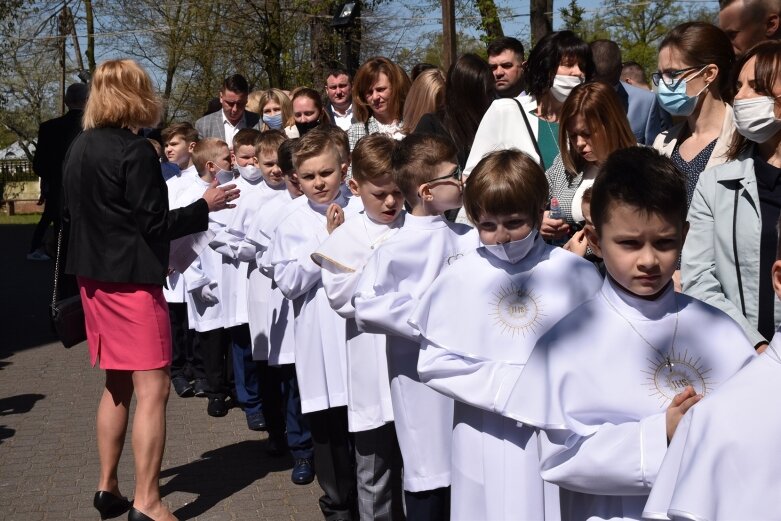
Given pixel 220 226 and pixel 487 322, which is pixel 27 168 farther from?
pixel 487 322

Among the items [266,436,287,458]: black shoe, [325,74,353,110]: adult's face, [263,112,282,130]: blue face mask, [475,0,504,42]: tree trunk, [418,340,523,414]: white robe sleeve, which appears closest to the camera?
[418,340,523,414]: white robe sleeve

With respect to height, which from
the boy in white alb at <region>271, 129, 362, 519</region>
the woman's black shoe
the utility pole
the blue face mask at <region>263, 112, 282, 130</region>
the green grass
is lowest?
the green grass

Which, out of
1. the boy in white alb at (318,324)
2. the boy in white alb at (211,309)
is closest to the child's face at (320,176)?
the boy in white alb at (318,324)

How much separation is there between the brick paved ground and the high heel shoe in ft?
0.45

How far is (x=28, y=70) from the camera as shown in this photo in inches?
1925

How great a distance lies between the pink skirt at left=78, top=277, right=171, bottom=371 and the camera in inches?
228

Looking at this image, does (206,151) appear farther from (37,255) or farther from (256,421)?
(37,255)

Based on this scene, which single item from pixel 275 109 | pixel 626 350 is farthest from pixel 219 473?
pixel 626 350

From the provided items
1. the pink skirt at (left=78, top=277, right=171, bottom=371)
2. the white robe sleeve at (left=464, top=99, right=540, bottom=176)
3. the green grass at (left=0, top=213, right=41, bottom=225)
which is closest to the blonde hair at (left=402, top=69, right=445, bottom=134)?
the white robe sleeve at (left=464, top=99, right=540, bottom=176)

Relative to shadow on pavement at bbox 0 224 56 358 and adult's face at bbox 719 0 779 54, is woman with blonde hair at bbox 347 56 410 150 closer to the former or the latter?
adult's face at bbox 719 0 779 54

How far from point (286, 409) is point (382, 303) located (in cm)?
266

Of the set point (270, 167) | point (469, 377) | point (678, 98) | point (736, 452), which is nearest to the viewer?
point (736, 452)

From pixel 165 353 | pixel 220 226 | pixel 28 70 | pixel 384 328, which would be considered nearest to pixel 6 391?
pixel 220 226

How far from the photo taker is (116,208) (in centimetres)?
567
